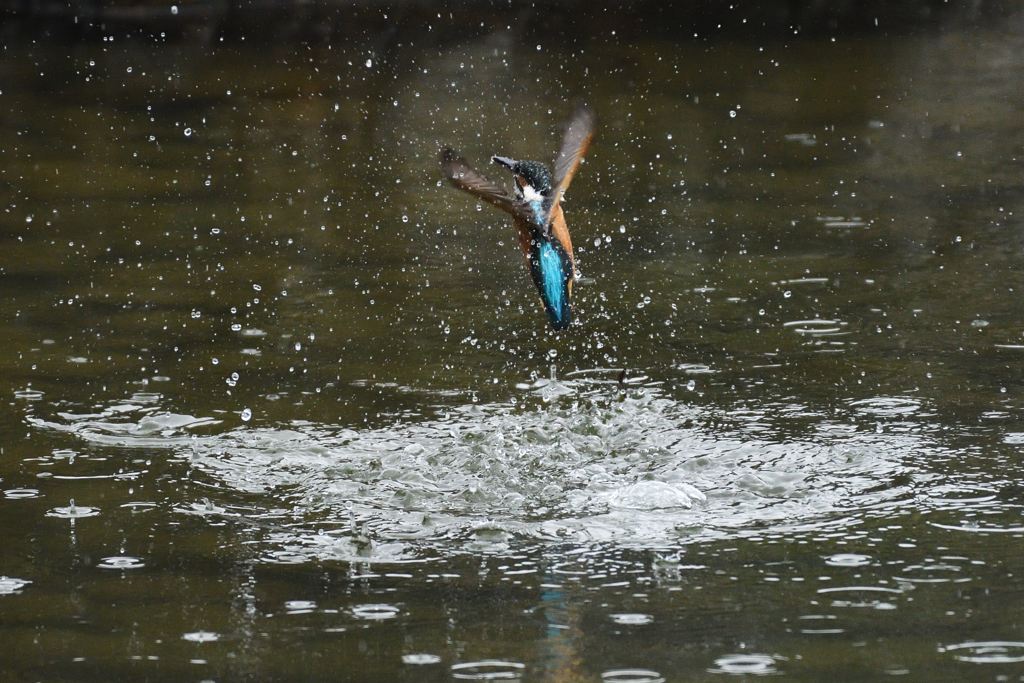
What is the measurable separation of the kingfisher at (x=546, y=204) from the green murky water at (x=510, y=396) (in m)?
0.61

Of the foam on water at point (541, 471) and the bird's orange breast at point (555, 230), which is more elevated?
the bird's orange breast at point (555, 230)

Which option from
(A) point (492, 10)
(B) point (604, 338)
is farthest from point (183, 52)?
(B) point (604, 338)

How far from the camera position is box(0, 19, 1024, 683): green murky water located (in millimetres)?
3701

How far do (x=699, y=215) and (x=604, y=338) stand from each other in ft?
6.16

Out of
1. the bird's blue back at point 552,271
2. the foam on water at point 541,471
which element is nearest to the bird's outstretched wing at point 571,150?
the bird's blue back at point 552,271

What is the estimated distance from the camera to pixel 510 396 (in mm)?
5457

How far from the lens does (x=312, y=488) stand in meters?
4.64

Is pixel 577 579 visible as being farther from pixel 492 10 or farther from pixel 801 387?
pixel 492 10

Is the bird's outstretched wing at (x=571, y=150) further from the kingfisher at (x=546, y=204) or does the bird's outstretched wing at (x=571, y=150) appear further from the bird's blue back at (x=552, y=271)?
the bird's blue back at (x=552, y=271)

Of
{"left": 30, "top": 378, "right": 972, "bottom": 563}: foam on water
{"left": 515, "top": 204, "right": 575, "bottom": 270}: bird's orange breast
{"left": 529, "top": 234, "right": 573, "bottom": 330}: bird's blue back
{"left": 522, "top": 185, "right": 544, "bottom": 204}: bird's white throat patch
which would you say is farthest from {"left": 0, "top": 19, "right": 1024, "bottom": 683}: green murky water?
{"left": 522, "top": 185, "right": 544, "bottom": 204}: bird's white throat patch

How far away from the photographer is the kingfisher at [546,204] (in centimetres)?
423

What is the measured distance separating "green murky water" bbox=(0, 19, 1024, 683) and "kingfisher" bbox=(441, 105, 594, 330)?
61cm

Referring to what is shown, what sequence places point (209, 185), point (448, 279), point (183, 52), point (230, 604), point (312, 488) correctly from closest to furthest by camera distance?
point (230, 604) → point (312, 488) → point (448, 279) → point (209, 185) → point (183, 52)

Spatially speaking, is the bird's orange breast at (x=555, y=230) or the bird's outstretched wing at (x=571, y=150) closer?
the bird's outstretched wing at (x=571, y=150)
